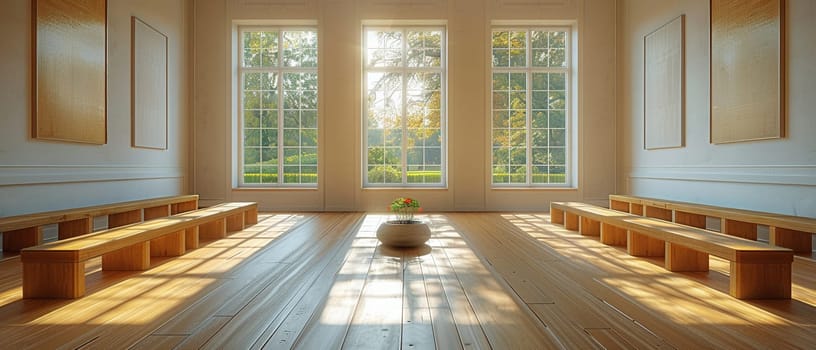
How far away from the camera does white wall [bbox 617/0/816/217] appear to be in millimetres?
4453

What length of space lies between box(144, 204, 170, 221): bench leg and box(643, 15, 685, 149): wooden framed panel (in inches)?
285

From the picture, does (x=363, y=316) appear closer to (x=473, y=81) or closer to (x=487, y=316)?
(x=487, y=316)

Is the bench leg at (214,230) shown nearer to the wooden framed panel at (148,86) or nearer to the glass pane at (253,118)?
the wooden framed panel at (148,86)

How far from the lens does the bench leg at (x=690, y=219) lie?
17.0 feet

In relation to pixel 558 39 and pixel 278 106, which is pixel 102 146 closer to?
pixel 278 106

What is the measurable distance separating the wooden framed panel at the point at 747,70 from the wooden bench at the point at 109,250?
20.1ft

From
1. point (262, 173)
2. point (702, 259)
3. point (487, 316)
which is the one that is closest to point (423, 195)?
point (262, 173)

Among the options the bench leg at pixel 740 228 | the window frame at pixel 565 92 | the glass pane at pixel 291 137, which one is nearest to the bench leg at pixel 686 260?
the bench leg at pixel 740 228

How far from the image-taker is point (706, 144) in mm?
5895

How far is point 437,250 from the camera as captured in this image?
4.39 m

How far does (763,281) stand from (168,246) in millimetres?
4665

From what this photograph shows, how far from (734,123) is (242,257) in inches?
226

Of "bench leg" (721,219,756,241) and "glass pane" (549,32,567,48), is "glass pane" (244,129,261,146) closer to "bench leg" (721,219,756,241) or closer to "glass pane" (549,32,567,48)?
"glass pane" (549,32,567,48)

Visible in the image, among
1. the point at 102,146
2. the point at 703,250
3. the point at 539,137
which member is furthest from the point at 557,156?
the point at 102,146
